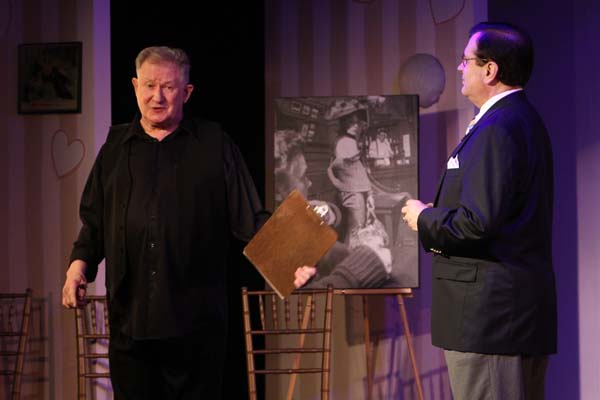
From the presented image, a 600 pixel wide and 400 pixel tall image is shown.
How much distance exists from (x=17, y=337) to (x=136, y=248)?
6.51 feet

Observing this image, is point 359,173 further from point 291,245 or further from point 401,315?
point 291,245

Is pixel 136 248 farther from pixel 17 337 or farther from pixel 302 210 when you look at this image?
pixel 17 337

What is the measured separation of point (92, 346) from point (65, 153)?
0.95m

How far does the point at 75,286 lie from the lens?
2426 millimetres

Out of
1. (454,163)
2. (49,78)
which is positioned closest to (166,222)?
(454,163)

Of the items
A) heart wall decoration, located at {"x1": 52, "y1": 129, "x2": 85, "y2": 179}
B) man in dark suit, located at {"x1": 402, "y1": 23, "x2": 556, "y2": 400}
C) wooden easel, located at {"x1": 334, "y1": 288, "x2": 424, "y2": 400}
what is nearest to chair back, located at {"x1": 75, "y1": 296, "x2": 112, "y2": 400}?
heart wall decoration, located at {"x1": 52, "y1": 129, "x2": 85, "y2": 179}

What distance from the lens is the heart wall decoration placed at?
4.05 metres

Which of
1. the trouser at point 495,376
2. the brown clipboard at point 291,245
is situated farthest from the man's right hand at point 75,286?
the trouser at point 495,376

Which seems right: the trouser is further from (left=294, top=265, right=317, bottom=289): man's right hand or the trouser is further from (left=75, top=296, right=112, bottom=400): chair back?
(left=75, top=296, right=112, bottom=400): chair back

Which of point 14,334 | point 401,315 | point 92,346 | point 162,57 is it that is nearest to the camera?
point 162,57

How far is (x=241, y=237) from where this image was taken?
2.49 metres

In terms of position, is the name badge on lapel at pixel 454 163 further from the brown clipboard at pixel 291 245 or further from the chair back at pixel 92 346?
the chair back at pixel 92 346

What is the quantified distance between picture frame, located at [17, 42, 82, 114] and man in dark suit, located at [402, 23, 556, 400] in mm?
2317

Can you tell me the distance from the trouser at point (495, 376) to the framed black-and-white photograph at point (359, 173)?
1753mm
